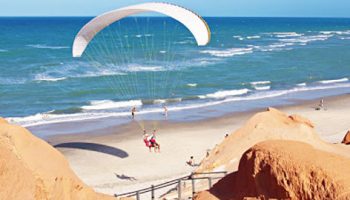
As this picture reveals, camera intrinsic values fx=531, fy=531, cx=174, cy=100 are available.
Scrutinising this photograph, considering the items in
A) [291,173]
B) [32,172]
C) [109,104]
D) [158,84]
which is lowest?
[291,173]

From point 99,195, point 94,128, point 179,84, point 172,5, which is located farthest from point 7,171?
point 179,84

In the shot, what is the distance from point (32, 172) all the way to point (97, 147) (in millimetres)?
16565

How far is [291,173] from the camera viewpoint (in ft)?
22.5

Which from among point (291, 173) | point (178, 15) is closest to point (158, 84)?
point (178, 15)

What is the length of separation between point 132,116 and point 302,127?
52.1ft

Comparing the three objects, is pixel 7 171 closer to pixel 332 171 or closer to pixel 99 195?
pixel 99 195

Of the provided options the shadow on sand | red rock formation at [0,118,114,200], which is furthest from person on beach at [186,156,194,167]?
red rock formation at [0,118,114,200]

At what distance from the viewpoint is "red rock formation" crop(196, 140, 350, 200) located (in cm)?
648

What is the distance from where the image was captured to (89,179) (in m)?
19.0

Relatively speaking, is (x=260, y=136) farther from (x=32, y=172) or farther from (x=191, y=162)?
(x=32, y=172)

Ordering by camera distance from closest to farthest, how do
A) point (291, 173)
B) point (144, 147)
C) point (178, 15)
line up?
1. point (291, 173)
2. point (178, 15)
3. point (144, 147)

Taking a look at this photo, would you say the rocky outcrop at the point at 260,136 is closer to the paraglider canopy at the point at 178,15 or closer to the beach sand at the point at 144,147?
the paraglider canopy at the point at 178,15

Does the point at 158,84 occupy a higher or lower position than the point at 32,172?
higher

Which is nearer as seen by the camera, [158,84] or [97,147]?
Answer: [97,147]
